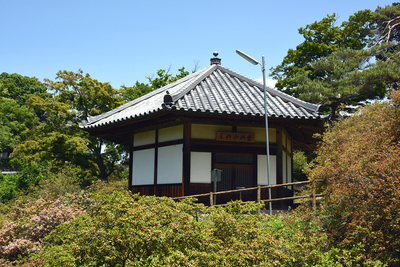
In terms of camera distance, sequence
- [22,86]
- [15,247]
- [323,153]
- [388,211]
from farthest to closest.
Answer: [22,86], [15,247], [323,153], [388,211]

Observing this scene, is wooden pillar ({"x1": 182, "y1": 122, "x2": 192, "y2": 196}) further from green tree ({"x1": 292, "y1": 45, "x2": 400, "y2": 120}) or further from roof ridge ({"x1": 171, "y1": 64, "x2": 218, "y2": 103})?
green tree ({"x1": 292, "y1": 45, "x2": 400, "y2": 120})

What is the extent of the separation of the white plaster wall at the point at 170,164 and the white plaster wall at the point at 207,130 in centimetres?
68

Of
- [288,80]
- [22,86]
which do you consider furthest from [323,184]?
[22,86]

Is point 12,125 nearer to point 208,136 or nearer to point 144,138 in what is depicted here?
point 144,138

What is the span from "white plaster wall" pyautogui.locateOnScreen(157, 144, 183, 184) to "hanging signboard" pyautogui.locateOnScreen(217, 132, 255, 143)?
1.40m

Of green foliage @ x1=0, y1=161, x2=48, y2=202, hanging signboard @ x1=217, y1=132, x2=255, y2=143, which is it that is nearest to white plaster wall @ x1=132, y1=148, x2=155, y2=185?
hanging signboard @ x1=217, y1=132, x2=255, y2=143

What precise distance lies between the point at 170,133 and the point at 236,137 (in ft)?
7.48

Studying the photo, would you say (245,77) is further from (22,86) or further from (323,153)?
(22,86)

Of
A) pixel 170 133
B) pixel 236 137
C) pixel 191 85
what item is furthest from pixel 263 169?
pixel 191 85

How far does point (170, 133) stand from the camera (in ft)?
42.5

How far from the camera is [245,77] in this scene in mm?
15305

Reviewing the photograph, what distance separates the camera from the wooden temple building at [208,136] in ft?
39.8

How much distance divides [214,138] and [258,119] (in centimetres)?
163

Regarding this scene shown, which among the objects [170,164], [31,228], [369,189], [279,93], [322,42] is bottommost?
[31,228]
